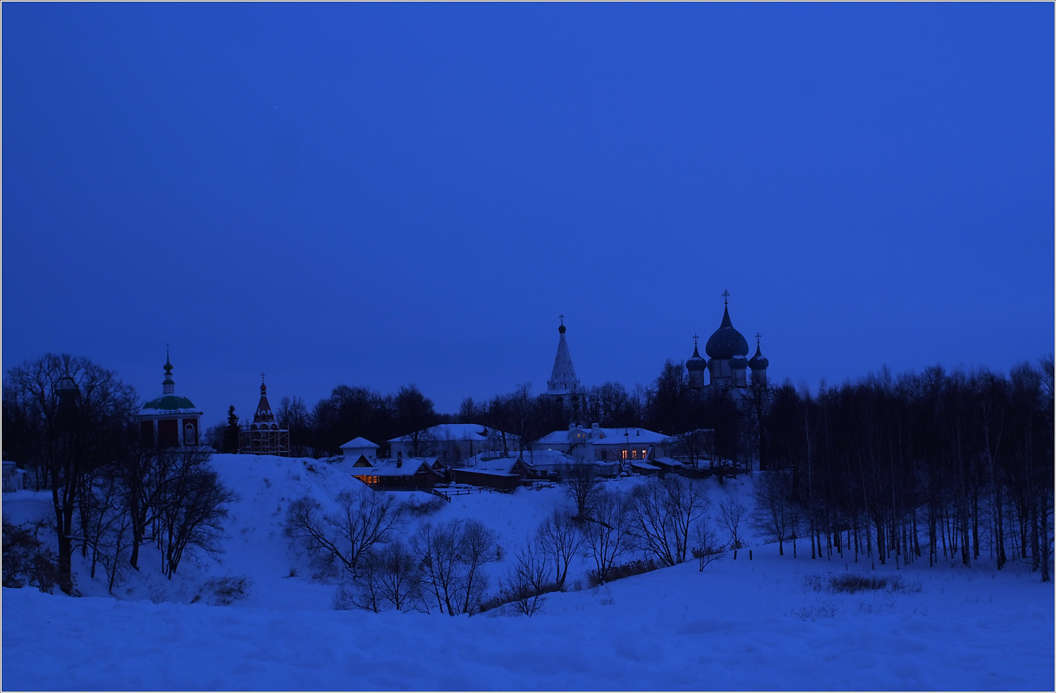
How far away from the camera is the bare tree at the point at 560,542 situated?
2914cm

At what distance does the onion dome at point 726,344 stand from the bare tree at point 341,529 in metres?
57.5

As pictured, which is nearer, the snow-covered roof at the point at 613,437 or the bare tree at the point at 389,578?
the bare tree at the point at 389,578

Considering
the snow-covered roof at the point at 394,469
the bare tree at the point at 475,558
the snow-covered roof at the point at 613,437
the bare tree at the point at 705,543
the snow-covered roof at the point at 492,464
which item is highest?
the snow-covered roof at the point at 613,437

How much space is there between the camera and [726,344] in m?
88.4

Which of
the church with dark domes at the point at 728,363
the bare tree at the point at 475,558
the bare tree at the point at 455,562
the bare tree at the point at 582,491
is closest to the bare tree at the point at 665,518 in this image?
the bare tree at the point at 582,491

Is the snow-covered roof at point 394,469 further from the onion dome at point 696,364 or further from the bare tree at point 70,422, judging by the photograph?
the onion dome at point 696,364

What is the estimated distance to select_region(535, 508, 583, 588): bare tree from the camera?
95.6 ft

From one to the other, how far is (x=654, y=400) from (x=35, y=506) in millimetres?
66818

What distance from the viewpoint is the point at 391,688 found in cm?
694

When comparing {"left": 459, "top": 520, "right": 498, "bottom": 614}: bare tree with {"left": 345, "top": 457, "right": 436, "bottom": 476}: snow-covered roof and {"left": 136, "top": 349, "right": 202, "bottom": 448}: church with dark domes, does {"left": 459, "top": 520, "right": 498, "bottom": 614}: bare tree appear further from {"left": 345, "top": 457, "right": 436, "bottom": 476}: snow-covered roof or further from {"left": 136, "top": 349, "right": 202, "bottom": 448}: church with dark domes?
{"left": 136, "top": 349, "right": 202, "bottom": 448}: church with dark domes

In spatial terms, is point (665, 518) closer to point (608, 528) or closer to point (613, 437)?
point (608, 528)

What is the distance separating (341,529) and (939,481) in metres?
24.2

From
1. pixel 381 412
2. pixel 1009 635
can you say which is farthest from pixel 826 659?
pixel 381 412

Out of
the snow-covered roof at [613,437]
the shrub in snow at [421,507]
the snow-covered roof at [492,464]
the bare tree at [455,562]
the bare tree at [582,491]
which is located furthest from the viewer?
the snow-covered roof at [613,437]
